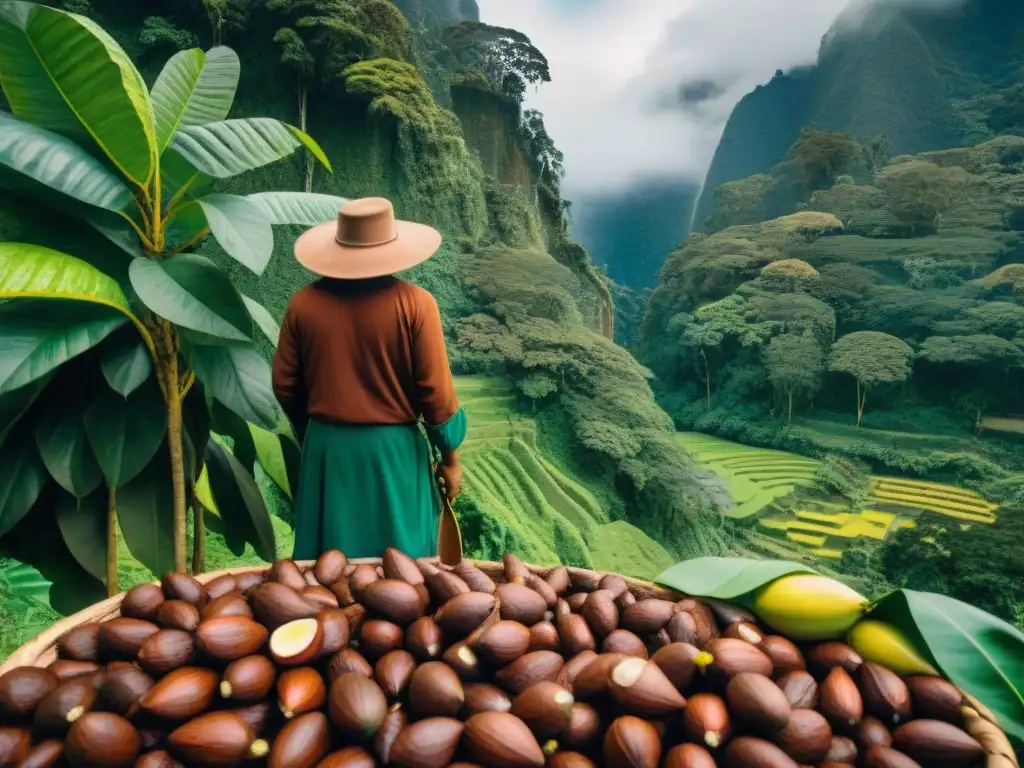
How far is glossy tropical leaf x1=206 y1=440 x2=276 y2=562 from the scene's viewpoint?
1.95 metres

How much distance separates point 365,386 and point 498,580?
0.65 m

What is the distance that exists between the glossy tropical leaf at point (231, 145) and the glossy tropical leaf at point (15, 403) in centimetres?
60

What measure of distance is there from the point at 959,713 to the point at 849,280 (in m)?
4.84

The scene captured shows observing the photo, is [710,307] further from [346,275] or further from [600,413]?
[346,275]

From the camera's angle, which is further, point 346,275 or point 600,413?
point 600,413

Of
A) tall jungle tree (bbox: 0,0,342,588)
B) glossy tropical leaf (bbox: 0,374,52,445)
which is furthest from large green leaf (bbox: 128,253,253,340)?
glossy tropical leaf (bbox: 0,374,52,445)

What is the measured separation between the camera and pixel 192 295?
4.51 ft

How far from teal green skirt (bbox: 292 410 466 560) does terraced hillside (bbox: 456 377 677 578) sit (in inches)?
98.8

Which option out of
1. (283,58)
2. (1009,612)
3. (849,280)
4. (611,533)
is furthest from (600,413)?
(283,58)

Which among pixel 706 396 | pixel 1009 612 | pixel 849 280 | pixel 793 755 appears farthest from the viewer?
pixel 706 396

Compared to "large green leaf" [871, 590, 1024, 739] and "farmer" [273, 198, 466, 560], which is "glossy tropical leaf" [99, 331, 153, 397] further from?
"large green leaf" [871, 590, 1024, 739]

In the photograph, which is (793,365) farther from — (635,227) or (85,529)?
(85,529)

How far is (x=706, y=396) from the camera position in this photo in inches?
210

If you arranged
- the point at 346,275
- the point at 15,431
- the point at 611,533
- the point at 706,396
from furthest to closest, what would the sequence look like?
the point at 706,396
the point at 611,533
the point at 15,431
the point at 346,275
